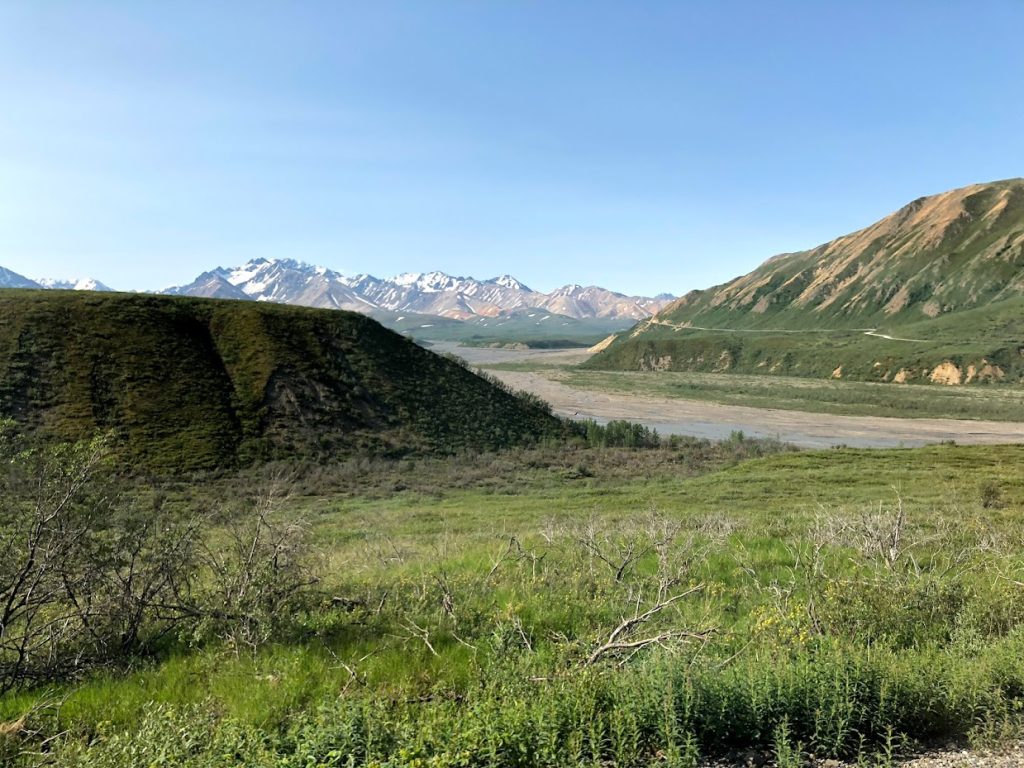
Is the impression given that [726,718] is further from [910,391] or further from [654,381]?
[654,381]

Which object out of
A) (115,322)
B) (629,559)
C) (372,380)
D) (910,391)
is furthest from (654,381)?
(629,559)

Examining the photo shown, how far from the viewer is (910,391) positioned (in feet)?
367

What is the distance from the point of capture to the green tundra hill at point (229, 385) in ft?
140

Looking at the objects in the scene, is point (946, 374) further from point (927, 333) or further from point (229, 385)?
point (229, 385)

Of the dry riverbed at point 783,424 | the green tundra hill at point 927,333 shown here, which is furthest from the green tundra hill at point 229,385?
the green tundra hill at point 927,333

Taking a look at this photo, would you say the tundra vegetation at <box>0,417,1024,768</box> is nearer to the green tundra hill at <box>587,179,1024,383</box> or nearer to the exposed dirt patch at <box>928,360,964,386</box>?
the exposed dirt patch at <box>928,360,964,386</box>

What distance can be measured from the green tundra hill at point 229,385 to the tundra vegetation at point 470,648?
36074 mm

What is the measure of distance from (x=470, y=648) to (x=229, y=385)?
49932 millimetres

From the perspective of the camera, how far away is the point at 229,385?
50.7 meters

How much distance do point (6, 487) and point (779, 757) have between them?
33.9 feet

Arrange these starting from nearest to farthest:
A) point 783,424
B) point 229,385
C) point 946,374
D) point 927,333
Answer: point 229,385
point 783,424
point 946,374
point 927,333

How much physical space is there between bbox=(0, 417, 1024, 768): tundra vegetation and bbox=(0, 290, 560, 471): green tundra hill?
118ft

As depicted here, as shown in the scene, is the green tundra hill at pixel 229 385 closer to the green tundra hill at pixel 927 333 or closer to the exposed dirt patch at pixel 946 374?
the exposed dirt patch at pixel 946 374

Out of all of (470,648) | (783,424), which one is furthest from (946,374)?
(470,648)
